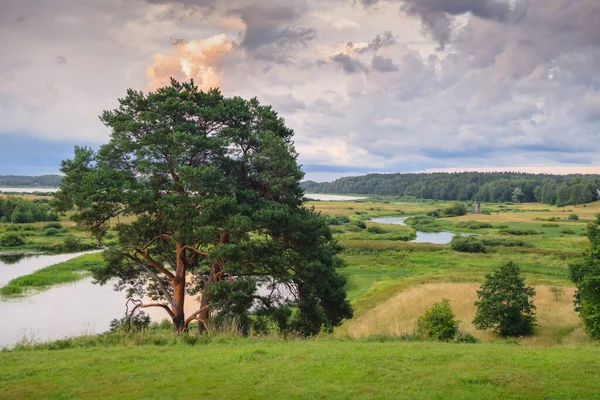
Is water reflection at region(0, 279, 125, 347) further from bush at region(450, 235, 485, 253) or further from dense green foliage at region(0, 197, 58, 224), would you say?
dense green foliage at region(0, 197, 58, 224)

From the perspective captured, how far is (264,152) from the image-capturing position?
18.7 metres

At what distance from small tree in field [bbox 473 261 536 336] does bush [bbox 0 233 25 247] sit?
68399mm

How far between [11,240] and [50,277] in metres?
31.8

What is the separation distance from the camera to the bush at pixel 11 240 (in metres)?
67.6

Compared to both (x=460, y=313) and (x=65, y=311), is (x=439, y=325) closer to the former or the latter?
(x=460, y=313)

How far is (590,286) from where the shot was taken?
21297 millimetres

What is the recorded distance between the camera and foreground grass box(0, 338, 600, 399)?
850 centimetres

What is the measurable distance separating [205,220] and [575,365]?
1271cm

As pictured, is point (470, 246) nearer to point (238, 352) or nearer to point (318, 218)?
point (318, 218)

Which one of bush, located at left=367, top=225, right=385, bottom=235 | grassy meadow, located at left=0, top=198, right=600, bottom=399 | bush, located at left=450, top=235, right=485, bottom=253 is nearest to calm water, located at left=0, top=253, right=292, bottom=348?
grassy meadow, located at left=0, top=198, right=600, bottom=399

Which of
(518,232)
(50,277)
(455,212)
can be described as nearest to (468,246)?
(518,232)

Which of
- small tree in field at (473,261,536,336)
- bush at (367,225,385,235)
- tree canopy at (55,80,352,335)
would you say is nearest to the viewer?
tree canopy at (55,80,352,335)

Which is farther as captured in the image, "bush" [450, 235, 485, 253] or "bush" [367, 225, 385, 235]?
"bush" [367, 225, 385, 235]

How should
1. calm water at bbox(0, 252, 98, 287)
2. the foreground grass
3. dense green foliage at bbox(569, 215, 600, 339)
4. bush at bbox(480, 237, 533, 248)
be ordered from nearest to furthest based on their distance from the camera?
the foreground grass → dense green foliage at bbox(569, 215, 600, 339) → calm water at bbox(0, 252, 98, 287) → bush at bbox(480, 237, 533, 248)
